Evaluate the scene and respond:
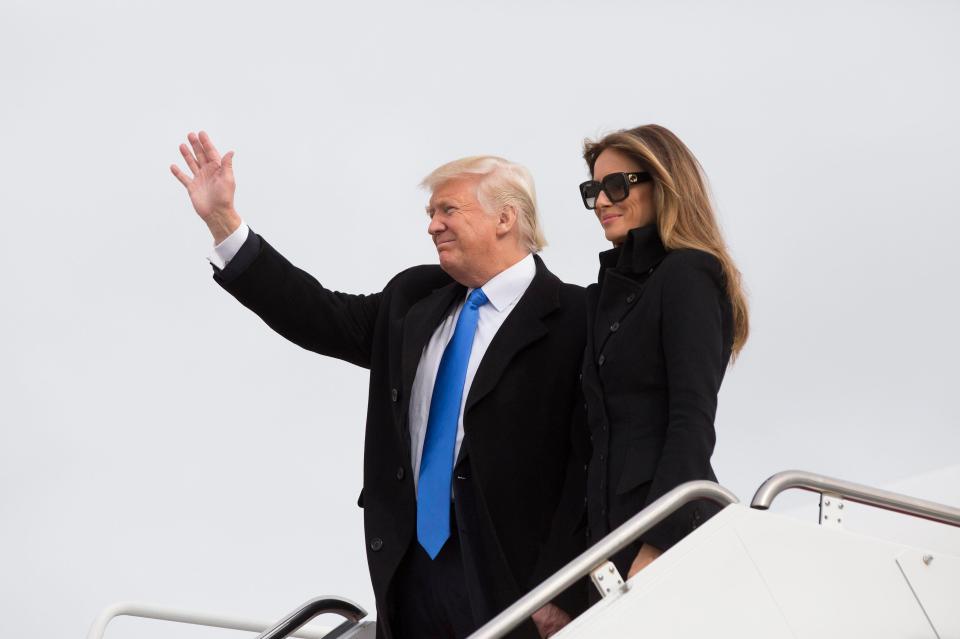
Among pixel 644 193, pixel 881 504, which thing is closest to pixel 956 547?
pixel 881 504

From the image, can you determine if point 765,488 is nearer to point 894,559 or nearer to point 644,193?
point 894,559

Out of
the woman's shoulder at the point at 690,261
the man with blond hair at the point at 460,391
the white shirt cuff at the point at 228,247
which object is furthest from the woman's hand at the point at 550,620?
the white shirt cuff at the point at 228,247

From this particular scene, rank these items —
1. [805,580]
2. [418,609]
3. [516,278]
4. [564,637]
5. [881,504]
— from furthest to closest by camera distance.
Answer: [516,278], [418,609], [881,504], [805,580], [564,637]

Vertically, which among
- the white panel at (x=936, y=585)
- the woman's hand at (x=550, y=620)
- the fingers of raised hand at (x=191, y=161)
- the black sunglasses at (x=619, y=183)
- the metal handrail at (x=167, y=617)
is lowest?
the white panel at (x=936, y=585)

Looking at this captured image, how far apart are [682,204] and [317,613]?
177cm

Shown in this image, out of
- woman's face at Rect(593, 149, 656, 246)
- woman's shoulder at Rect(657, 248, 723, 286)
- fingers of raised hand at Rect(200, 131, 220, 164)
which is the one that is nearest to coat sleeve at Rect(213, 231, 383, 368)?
fingers of raised hand at Rect(200, 131, 220, 164)

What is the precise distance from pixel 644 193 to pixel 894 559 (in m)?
1.03

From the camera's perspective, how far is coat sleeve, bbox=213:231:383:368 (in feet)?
12.5

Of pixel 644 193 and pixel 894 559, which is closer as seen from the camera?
pixel 894 559

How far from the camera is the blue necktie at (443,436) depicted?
354 cm

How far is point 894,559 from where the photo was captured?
3.07m

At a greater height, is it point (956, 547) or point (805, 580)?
point (805, 580)

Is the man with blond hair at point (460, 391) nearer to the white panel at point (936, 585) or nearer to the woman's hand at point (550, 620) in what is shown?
the woman's hand at point (550, 620)

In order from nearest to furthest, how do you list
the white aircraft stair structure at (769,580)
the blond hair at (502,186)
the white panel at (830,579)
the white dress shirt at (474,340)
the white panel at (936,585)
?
1. the white aircraft stair structure at (769,580)
2. the white panel at (830,579)
3. the white panel at (936,585)
4. the white dress shirt at (474,340)
5. the blond hair at (502,186)
